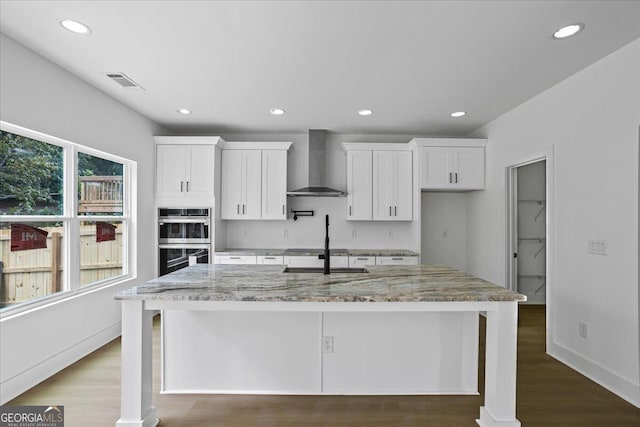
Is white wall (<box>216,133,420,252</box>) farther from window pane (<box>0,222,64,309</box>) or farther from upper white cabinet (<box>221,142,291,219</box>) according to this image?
window pane (<box>0,222,64,309</box>)

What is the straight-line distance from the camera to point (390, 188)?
4.70 m

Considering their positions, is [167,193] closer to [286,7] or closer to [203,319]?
[203,319]

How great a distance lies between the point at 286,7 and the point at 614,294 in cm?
305

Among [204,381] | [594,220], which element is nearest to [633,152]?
[594,220]

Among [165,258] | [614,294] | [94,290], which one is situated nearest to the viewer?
[614,294]

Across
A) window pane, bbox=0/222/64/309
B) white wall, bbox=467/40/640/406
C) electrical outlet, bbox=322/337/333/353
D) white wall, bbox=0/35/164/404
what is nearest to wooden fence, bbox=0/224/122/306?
window pane, bbox=0/222/64/309

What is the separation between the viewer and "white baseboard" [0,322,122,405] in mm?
2363

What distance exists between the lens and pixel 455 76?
2.95 meters

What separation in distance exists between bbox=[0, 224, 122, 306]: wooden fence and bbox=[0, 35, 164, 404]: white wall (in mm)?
172

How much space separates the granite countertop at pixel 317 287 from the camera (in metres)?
1.92

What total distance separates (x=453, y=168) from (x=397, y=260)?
1463 mm

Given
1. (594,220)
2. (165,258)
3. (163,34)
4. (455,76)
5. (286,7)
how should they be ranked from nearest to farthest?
(286,7) < (163,34) < (594,220) < (455,76) < (165,258)

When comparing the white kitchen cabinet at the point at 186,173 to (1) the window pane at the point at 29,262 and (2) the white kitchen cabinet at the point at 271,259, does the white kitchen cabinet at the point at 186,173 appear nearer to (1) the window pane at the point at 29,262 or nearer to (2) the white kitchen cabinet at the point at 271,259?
(2) the white kitchen cabinet at the point at 271,259

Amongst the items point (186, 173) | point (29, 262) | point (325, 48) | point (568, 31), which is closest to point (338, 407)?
point (325, 48)
